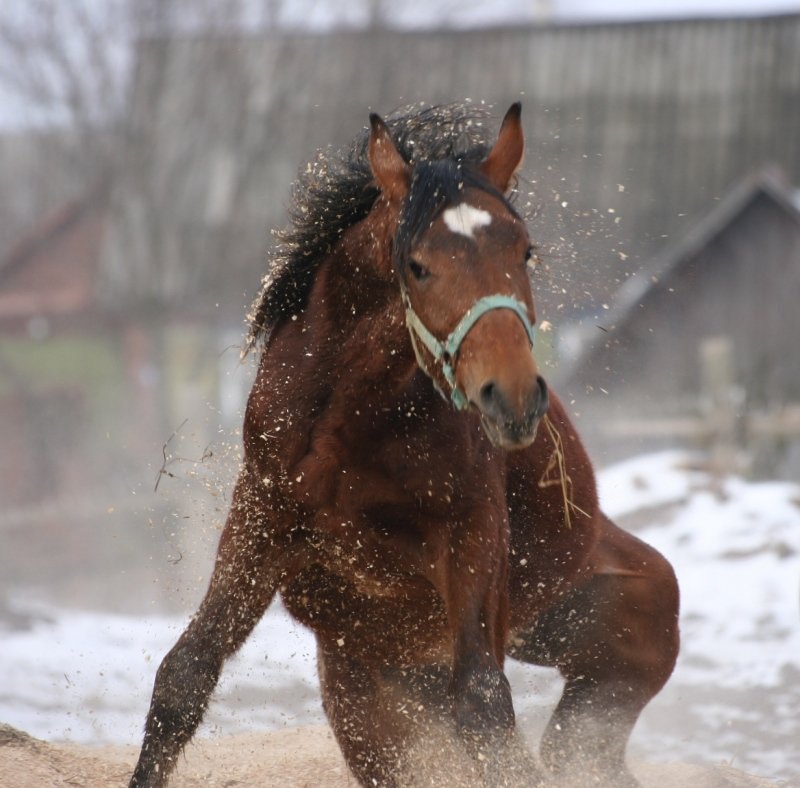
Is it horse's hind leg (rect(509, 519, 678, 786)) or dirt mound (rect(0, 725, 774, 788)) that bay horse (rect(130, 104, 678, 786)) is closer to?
horse's hind leg (rect(509, 519, 678, 786))

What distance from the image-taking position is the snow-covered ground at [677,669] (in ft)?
21.5

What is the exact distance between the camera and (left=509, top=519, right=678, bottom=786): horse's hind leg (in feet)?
14.9

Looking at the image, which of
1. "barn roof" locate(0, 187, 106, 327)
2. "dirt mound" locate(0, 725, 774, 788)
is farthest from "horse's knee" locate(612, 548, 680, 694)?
"barn roof" locate(0, 187, 106, 327)

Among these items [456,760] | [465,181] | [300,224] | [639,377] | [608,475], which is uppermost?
[639,377]

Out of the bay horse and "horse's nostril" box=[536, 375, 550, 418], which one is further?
the bay horse

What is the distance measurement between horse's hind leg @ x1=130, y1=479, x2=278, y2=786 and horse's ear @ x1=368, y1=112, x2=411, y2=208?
1.03 m

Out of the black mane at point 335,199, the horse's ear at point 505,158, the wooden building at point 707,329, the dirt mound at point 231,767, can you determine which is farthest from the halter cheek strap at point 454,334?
the wooden building at point 707,329

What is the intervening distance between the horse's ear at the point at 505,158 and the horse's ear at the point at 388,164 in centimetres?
21

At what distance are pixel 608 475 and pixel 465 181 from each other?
8625 mm

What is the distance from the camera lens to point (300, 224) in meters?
4.05

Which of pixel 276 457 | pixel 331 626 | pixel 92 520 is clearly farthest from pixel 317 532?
pixel 92 520

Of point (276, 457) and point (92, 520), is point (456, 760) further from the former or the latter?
point (92, 520)

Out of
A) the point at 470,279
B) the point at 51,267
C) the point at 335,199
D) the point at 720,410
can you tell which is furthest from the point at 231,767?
the point at 51,267

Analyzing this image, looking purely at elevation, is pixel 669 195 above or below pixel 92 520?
above
